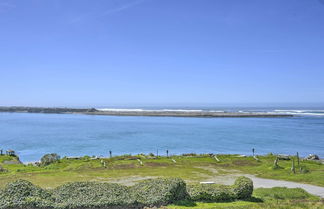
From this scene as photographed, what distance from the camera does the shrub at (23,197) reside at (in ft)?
49.3

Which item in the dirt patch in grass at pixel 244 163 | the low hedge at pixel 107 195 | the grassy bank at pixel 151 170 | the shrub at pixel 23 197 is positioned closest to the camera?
the shrub at pixel 23 197

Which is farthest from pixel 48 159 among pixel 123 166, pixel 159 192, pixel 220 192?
pixel 220 192

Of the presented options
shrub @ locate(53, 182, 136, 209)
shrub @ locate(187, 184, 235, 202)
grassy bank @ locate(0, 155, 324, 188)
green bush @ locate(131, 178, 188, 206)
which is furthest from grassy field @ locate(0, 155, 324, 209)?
shrub @ locate(53, 182, 136, 209)

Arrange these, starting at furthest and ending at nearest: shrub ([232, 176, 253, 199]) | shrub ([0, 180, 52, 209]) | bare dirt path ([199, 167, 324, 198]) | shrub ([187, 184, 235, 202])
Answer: bare dirt path ([199, 167, 324, 198])
shrub ([232, 176, 253, 199])
shrub ([187, 184, 235, 202])
shrub ([0, 180, 52, 209])

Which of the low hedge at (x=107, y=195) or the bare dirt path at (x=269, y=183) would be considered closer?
the low hedge at (x=107, y=195)

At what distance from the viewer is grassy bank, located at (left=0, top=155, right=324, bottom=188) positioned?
92.7ft

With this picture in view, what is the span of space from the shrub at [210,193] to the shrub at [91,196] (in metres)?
3.85

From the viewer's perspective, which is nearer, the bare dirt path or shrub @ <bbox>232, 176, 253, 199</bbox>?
shrub @ <bbox>232, 176, 253, 199</bbox>

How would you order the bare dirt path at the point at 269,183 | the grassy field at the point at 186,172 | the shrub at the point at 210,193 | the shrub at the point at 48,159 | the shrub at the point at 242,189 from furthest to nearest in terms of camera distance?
the shrub at the point at 48,159 → the bare dirt path at the point at 269,183 → the grassy field at the point at 186,172 → the shrub at the point at 242,189 → the shrub at the point at 210,193

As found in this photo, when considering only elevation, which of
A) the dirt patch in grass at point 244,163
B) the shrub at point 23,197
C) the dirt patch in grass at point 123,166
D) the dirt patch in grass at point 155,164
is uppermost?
the shrub at point 23,197

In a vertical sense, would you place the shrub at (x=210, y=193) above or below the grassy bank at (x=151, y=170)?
above

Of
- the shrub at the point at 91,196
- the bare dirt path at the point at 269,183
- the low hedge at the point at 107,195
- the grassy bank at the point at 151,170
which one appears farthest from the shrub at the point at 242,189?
the grassy bank at the point at 151,170

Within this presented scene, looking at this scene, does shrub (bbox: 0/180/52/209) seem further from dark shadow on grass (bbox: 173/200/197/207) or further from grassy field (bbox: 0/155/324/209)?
grassy field (bbox: 0/155/324/209)

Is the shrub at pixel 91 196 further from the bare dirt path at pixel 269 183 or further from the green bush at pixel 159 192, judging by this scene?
the bare dirt path at pixel 269 183
